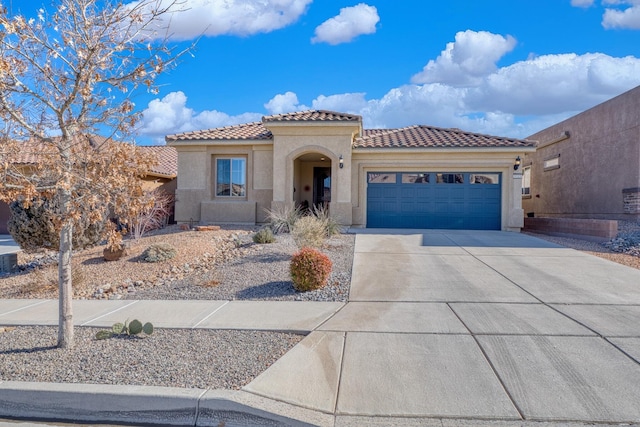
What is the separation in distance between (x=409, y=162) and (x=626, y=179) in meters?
8.78

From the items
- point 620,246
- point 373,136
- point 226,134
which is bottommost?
point 620,246

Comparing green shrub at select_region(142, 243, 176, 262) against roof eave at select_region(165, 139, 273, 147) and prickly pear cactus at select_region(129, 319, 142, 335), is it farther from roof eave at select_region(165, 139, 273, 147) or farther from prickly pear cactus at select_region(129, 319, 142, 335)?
roof eave at select_region(165, 139, 273, 147)

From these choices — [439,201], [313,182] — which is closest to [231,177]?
[313,182]

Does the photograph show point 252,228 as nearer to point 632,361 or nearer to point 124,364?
point 124,364

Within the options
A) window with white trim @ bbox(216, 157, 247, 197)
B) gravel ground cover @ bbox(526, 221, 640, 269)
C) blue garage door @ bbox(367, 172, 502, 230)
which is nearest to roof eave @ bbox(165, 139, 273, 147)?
window with white trim @ bbox(216, 157, 247, 197)

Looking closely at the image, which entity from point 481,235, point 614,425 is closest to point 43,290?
point 614,425

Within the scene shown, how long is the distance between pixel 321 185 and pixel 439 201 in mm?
6108

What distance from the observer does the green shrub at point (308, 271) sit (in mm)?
8484

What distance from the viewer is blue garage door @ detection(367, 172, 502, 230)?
18531 mm

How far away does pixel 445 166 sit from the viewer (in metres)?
18.5

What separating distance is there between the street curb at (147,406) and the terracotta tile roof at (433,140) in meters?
14.9

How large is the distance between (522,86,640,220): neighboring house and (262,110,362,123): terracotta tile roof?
1100 cm

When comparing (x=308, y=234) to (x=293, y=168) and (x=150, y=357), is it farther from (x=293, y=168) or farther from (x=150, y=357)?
(x=293, y=168)

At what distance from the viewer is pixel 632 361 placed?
524 cm
